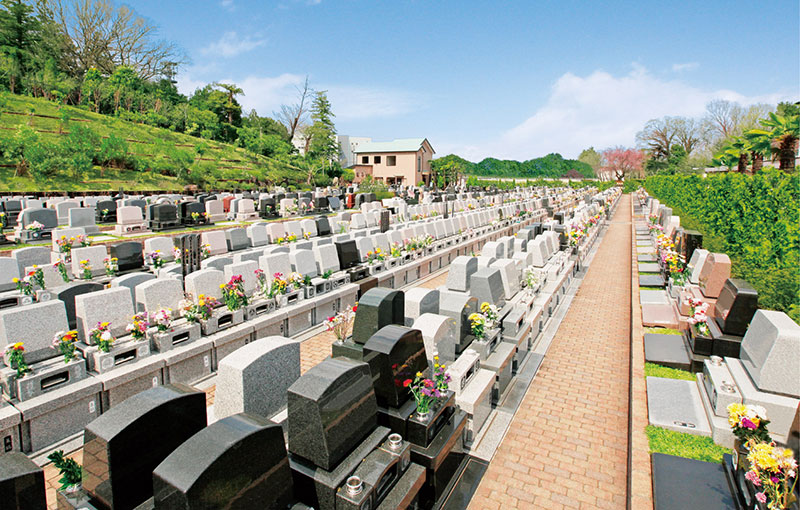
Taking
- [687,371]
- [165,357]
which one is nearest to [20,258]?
[165,357]

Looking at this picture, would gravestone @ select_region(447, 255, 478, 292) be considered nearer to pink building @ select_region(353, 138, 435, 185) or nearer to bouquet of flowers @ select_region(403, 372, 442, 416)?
bouquet of flowers @ select_region(403, 372, 442, 416)

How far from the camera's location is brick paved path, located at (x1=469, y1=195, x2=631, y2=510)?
502 centimetres

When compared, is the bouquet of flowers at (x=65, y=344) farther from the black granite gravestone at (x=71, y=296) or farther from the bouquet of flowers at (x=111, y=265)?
the bouquet of flowers at (x=111, y=265)

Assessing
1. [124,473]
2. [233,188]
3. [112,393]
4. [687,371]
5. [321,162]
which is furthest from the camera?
[321,162]

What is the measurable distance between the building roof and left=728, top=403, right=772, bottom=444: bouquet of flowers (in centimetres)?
6752

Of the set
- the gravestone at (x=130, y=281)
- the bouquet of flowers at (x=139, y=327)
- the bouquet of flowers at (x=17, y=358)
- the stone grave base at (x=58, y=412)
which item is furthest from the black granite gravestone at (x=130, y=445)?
the gravestone at (x=130, y=281)

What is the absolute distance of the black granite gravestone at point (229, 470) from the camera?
2936 millimetres

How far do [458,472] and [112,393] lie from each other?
483 cm

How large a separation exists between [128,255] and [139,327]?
5.99 meters

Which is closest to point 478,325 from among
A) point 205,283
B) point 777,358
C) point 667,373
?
point 667,373

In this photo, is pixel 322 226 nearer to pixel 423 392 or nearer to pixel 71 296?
pixel 71 296

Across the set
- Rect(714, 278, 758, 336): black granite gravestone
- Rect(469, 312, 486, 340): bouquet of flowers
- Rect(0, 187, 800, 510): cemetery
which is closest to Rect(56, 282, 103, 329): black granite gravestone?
Rect(0, 187, 800, 510): cemetery

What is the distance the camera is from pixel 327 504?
3766 millimetres

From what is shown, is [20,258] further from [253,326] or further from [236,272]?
[253,326]
